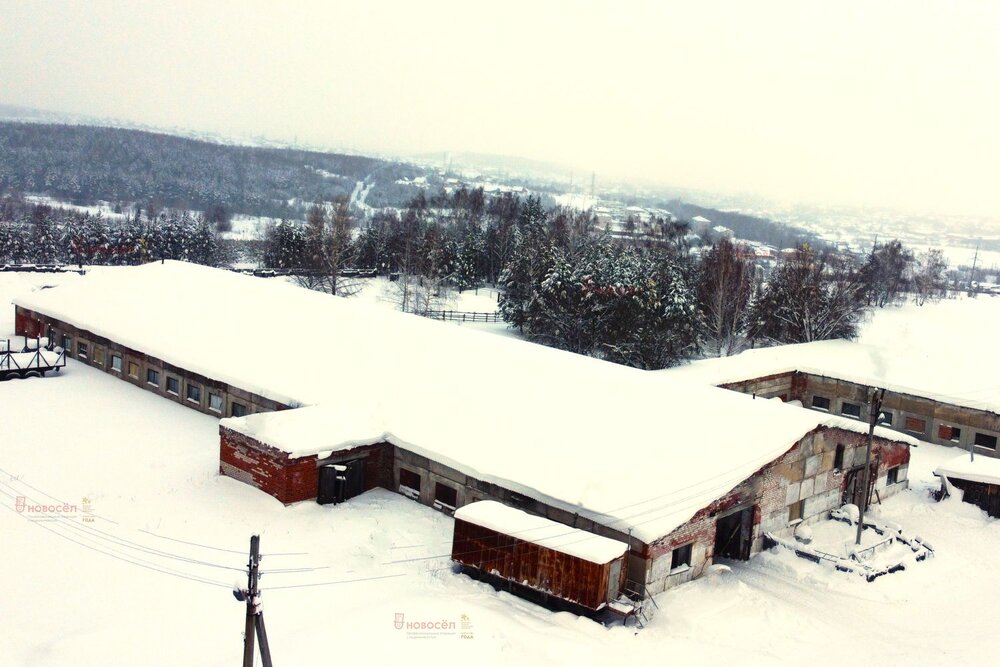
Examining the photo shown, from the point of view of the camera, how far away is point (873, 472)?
2602 cm

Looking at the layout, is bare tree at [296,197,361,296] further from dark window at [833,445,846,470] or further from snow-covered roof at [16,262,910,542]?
dark window at [833,445,846,470]

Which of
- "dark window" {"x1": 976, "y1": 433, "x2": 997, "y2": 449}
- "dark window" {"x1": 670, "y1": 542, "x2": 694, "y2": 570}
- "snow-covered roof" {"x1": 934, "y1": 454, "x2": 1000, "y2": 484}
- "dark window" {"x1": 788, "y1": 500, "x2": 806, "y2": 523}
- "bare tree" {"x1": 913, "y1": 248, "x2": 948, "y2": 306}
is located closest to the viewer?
"dark window" {"x1": 670, "y1": 542, "x2": 694, "y2": 570}

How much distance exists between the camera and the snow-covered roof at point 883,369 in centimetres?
3534

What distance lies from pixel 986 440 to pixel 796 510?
15.9 meters

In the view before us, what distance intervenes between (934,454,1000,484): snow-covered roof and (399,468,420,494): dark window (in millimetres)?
17018

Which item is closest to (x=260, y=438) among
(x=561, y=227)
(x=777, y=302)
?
(x=777, y=302)

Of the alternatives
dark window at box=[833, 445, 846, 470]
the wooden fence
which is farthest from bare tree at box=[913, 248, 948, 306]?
dark window at box=[833, 445, 846, 470]

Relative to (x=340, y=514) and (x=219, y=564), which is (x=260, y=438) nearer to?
(x=340, y=514)

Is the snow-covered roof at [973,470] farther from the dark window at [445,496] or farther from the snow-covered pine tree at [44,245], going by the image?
the snow-covered pine tree at [44,245]

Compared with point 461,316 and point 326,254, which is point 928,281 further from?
point 326,254

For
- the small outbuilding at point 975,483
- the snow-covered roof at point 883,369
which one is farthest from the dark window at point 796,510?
the snow-covered roof at point 883,369

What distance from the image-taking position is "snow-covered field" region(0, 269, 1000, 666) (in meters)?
15.1

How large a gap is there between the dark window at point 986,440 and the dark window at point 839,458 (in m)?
13.5

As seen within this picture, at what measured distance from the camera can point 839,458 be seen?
24.5 m
